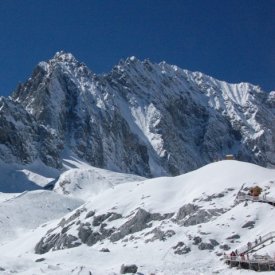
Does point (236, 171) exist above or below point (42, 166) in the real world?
below

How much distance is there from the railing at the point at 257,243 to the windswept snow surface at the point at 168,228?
4.41ft

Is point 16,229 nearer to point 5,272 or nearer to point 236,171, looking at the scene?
point 236,171

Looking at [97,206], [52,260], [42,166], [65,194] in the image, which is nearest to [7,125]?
[42,166]

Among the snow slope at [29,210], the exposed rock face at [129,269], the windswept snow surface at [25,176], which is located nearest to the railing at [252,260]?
the exposed rock face at [129,269]

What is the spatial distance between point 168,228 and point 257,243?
50.1 ft

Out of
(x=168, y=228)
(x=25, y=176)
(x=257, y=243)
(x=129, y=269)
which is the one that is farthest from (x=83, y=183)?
(x=129, y=269)

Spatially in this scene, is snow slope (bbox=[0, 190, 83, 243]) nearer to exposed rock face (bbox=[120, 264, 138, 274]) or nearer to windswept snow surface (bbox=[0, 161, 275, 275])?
windswept snow surface (bbox=[0, 161, 275, 275])

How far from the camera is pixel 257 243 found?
57.0 m

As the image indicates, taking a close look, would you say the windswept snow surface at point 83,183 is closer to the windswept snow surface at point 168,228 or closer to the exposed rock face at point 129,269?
the windswept snow surface at point 168,228

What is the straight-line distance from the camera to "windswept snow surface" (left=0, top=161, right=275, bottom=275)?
55.4 meters

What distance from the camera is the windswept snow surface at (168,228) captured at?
5544 cm

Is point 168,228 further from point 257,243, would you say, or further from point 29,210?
point 29,210

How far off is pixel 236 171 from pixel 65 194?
6718cm

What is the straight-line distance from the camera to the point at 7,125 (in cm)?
19612
